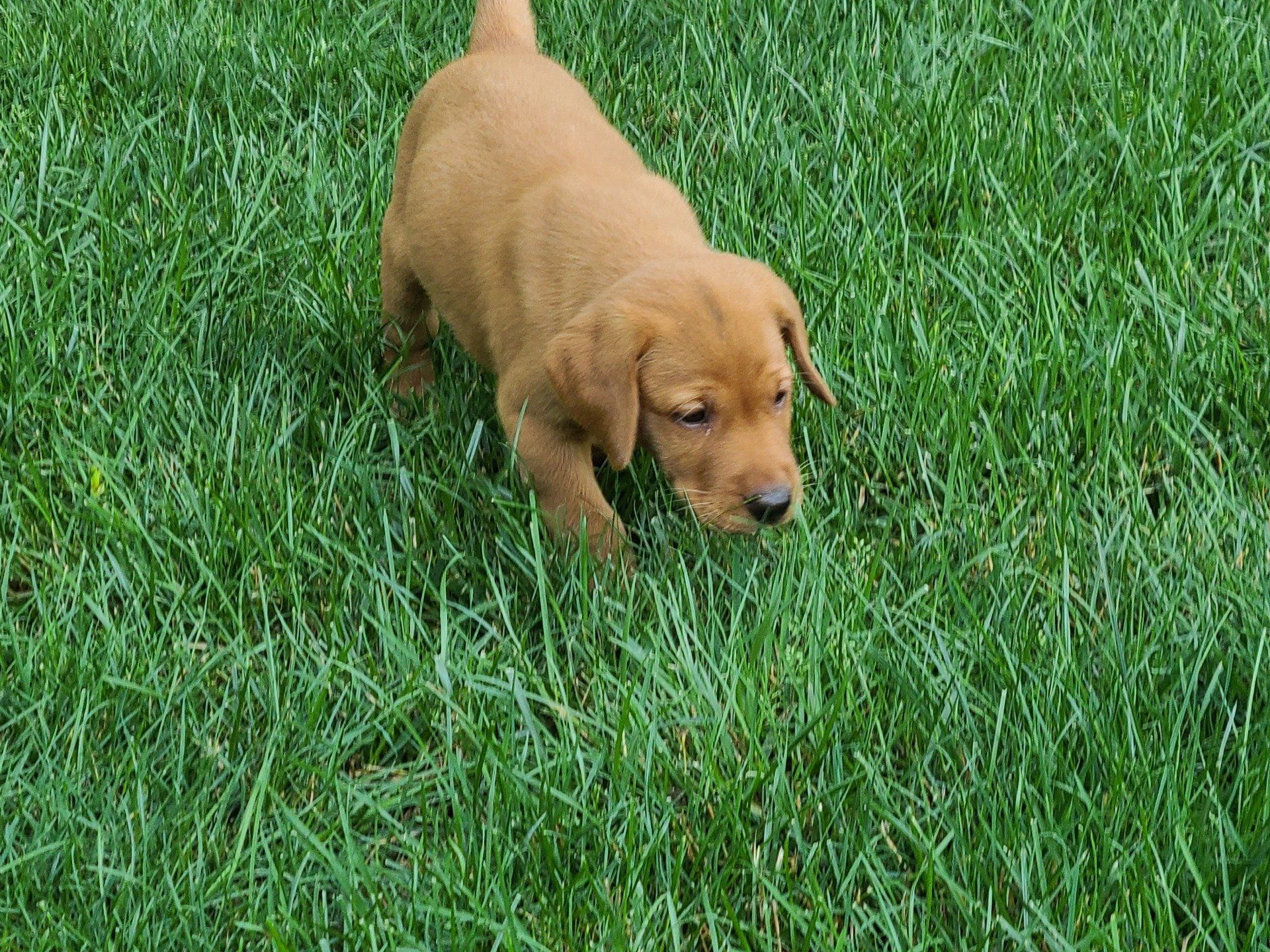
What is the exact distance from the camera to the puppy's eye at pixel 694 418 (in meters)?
2.98

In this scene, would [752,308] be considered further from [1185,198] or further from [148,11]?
[148,11]

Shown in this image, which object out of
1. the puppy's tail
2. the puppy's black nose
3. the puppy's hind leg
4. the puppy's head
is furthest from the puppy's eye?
the puppy's tail

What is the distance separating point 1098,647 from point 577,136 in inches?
66.5

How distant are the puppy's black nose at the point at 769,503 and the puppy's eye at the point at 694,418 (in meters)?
0.21

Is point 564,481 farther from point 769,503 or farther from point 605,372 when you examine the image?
point 769,503

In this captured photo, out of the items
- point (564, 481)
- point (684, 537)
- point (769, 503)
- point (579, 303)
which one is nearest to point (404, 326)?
point (579, 303)

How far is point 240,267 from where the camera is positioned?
396 centimetres

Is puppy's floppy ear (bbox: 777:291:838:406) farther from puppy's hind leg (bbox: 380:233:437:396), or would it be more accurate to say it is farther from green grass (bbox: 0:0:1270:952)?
puppy's hind leg (bbox: 380:233:437:396)

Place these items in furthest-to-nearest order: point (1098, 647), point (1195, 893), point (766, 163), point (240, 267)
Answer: point (766, 163)
point (240, 267)
point (1098, 647)
point (1195, 893)

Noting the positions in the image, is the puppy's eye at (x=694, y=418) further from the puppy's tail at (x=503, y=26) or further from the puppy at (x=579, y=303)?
the puppy's tail at (x=503, y=26)

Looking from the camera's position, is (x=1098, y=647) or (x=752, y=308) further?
(x=752, y=308)

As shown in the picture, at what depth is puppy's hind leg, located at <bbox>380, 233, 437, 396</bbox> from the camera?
383 cm

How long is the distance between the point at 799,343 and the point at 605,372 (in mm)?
462

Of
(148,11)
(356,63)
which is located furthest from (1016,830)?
(148,11)
